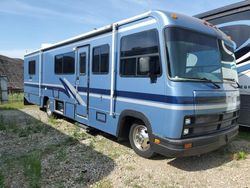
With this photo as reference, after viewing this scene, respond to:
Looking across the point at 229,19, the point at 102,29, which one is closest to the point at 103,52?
the point at 102,29

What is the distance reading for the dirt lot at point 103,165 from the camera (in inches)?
195

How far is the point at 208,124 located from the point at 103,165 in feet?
7.02

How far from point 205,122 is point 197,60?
1.15 metres

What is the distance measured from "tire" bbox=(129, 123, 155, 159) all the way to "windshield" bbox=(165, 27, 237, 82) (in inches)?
58.9

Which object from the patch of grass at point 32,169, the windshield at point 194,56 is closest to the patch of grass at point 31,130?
the patch of grass at point 32,169

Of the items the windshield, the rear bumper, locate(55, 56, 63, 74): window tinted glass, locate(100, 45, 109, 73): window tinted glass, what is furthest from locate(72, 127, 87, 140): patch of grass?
the windshield

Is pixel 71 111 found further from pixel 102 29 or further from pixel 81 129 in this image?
pixel 102 29

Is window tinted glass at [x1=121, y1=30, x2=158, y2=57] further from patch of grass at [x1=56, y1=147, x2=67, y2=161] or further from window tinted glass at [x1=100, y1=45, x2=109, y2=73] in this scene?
patch of grass at [x1=56, y1=147, x2=67, y2=161]

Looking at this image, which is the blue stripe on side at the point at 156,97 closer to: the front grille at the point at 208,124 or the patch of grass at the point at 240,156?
the front grille at the point at 208,124

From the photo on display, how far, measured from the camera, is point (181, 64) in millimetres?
5105

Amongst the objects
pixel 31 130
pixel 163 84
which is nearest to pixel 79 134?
pixel 31 130

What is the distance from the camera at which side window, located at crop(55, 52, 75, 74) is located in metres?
8.78

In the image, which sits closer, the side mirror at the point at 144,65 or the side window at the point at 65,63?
the side mirror at the point at 144,65

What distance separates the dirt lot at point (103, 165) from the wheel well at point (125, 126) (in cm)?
35
